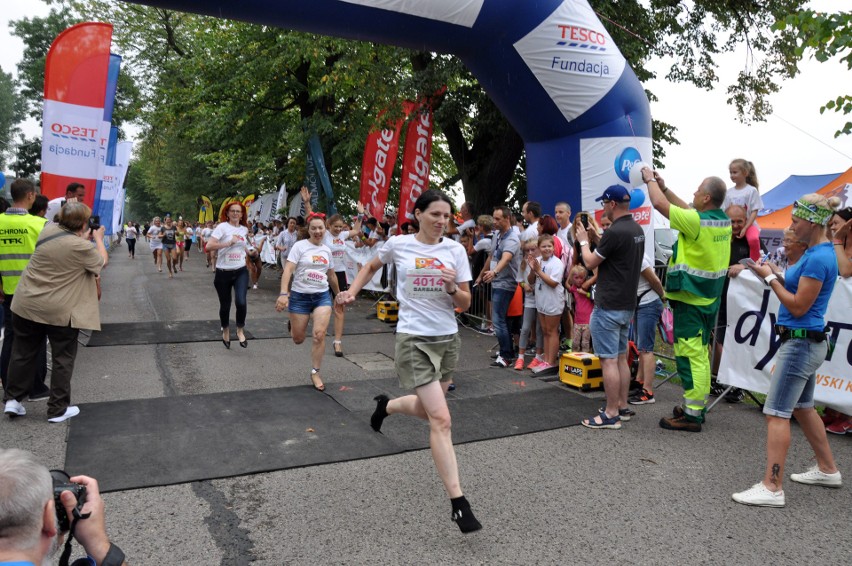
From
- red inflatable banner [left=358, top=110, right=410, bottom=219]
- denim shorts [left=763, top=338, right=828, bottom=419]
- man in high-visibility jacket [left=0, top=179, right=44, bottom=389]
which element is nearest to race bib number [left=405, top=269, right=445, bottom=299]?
denim shorts [left=763, top=338, right=828, bottom=419]

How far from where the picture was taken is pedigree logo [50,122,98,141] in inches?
364

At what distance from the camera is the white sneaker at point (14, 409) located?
18.0 feet

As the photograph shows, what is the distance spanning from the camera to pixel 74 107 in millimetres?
9406

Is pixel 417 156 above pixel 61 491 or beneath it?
above

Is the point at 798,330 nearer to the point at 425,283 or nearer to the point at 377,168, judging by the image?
the point at 425,283

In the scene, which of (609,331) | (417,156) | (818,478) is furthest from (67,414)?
(417,156)

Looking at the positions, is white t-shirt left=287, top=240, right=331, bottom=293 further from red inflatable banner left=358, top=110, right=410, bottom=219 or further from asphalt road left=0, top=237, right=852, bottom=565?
red inflatable banner left=358, top=110, right=410, bottom=219

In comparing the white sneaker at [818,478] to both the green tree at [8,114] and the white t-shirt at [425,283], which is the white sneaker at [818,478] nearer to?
the white t-shirt at [425,283]

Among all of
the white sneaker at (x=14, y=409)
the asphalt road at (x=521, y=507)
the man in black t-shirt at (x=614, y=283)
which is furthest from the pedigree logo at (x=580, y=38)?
the white sneaker at (x=14, y=409)

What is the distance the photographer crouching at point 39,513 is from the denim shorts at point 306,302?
5.40 m

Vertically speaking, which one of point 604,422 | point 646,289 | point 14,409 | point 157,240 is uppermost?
point 646,289

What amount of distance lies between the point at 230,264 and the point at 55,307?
3.54m

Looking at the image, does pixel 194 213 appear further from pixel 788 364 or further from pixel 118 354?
pixel 788 364

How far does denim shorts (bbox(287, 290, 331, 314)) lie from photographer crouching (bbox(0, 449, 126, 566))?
5398mm
